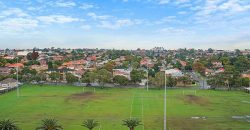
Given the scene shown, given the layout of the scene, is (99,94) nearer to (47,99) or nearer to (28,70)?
(47,99)

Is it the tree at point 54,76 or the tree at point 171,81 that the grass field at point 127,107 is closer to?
the tree at point 171,81

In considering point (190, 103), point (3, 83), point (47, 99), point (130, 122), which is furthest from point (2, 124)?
point (3, 83)

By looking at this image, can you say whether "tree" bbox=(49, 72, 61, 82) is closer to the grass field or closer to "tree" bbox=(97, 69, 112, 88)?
the grass field

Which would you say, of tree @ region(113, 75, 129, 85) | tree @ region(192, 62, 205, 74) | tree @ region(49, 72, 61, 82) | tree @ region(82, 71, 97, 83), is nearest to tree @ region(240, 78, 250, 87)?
tree @ region(113, 75, 129, 85)

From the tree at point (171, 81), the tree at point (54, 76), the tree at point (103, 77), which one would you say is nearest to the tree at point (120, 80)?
the tree at point (103, 77)

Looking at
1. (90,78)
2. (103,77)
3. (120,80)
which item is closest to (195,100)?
(120,80)

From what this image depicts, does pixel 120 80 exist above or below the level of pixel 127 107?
above

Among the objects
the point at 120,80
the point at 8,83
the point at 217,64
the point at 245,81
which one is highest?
the point at 217,64

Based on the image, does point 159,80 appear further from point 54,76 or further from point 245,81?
point 54,76
